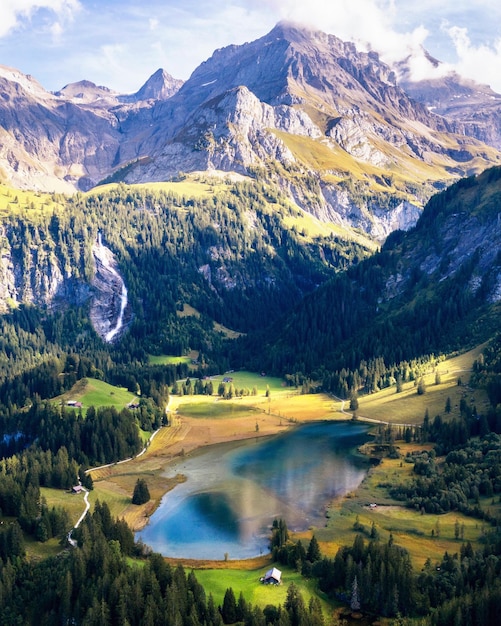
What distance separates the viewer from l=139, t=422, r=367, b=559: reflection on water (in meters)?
117

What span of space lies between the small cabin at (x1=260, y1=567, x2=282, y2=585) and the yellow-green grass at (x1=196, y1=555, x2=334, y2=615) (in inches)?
26.7

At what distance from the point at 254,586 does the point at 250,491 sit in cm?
4658

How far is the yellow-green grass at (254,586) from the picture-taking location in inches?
3556

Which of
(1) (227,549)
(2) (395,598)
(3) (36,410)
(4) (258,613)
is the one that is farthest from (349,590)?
(3) (36,410)

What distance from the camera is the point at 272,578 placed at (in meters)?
95.2

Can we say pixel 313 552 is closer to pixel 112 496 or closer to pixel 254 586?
pixel 254 586

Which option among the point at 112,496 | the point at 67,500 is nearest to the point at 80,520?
the point at 67,500

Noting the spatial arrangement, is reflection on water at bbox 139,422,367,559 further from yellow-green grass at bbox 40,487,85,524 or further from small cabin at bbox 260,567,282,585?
yellow-green grass at bbox 40,487,85,524

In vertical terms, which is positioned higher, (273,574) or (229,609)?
(273,574)

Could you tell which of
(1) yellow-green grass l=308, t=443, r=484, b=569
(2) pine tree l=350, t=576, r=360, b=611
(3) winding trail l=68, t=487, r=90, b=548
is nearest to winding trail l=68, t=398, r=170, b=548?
(3) winding trail l=68, t=487, r=90, b=548

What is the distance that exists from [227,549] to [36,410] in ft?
280

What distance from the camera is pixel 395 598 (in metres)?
86.0

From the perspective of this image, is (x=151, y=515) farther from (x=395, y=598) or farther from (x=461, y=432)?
(x=461, y=432)

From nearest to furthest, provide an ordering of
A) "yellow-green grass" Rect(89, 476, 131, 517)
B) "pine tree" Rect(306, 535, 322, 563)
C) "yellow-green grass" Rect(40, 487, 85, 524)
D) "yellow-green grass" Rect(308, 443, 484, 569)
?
1. "pine tree" Rect(306, 535, 322, 563)
2. "yellow-green grass" Rect(308, 443, 484, 569)
3. "yellow-green grass" Rect(40, 487, 85, 524)
4. "yellow-green grass" Rect(89, 476, 131, 517)
